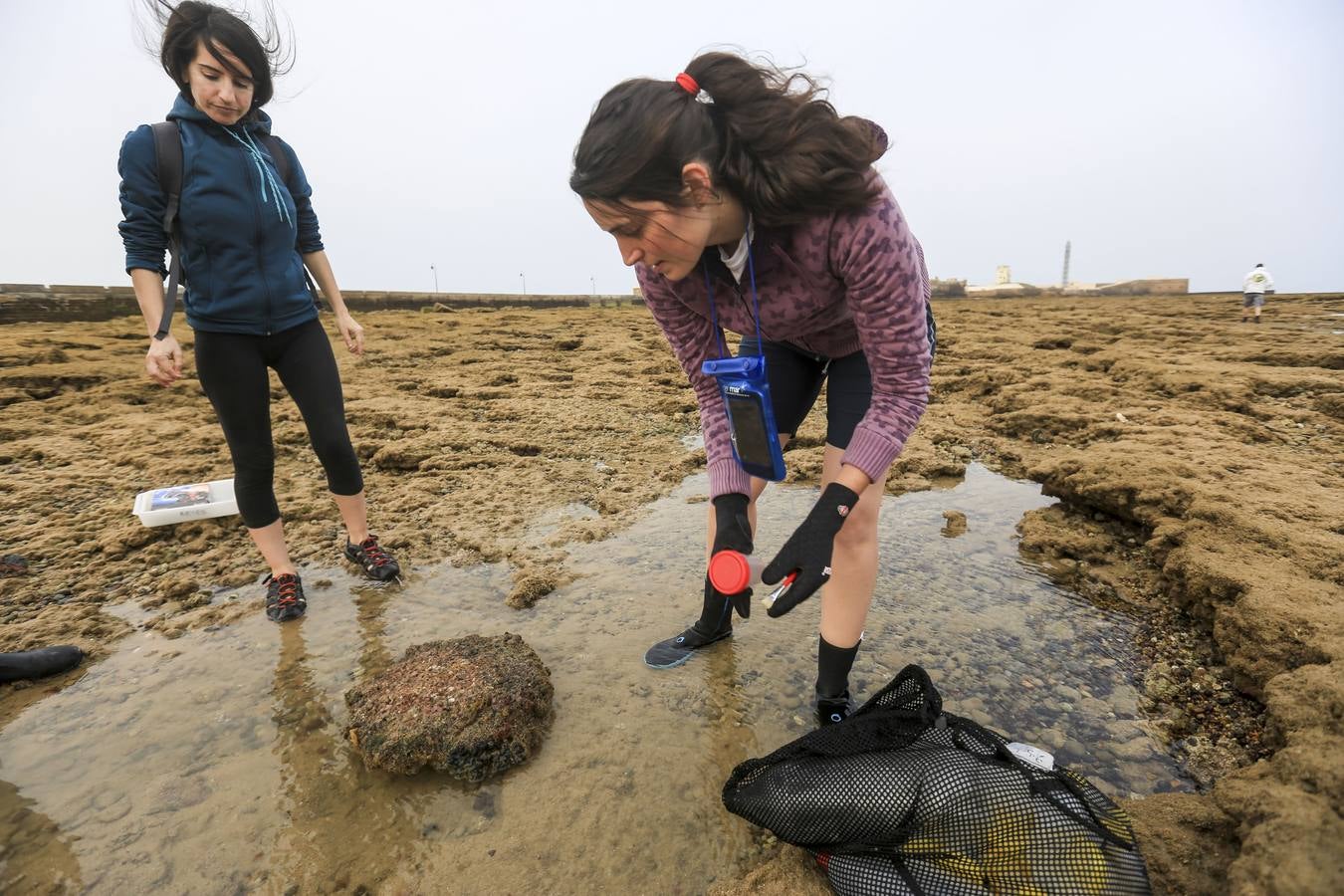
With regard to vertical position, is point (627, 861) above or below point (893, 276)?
below

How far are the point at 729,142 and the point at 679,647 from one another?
58.2 inches

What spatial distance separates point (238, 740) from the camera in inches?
66.1

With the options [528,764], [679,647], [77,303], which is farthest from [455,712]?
[77,303]

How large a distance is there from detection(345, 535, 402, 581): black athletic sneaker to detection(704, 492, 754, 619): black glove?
1.50m

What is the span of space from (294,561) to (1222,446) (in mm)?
4370

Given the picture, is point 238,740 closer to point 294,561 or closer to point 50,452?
point 294,561

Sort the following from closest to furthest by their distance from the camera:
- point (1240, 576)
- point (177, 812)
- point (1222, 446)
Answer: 1. point (177, 812)
2. point (1240, 576)
3. point (1222, 446)

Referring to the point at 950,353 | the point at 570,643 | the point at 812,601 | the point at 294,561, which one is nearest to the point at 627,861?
the point at 570,643

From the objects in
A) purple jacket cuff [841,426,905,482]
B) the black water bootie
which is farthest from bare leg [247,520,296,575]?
purple jacket cuff [841,426,905,482]

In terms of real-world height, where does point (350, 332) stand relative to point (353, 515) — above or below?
above

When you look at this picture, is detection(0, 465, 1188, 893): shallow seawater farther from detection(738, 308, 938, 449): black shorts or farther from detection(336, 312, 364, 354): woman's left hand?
detection(336, 312, 364, 354): woman's left hand

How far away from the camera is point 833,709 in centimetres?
173

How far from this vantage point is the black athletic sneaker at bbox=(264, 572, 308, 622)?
2.27 meters

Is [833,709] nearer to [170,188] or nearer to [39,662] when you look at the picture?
[39,662]
